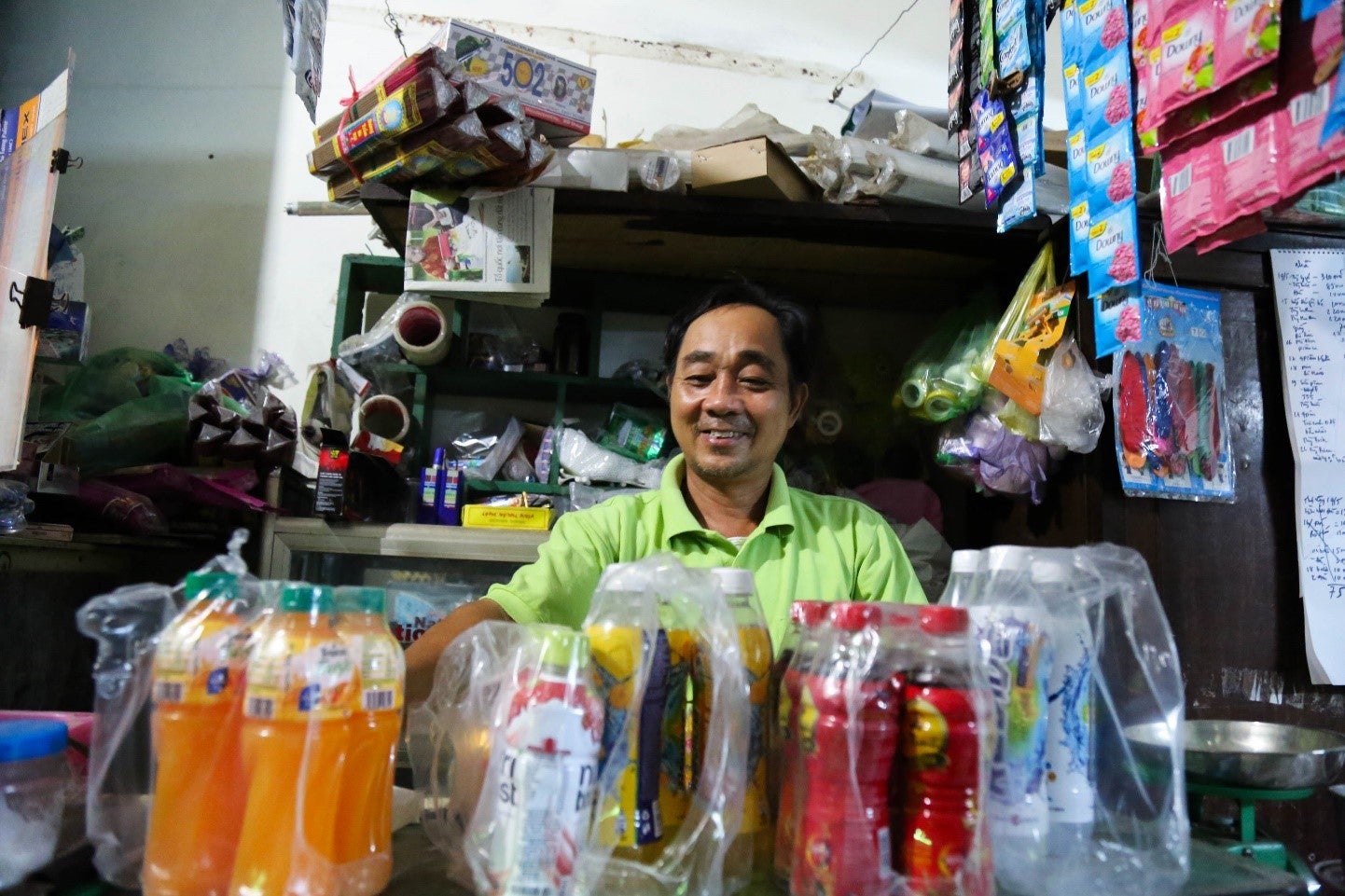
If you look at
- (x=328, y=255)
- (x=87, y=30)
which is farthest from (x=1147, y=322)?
(x=87, y=30)

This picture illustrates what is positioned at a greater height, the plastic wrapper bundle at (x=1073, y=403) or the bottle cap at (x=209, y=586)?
the plastic wrapper bundle at (x=1073, y=403)

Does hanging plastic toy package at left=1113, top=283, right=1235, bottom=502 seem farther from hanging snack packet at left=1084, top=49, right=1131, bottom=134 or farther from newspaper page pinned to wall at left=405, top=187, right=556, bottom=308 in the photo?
newspaper page pinned to wall at left=405, top=187, right=556, bottom=308

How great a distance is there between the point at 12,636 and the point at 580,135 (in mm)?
1782

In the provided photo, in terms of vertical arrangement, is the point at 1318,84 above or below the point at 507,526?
above

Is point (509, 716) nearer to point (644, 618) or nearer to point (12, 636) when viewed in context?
point (644, 618)

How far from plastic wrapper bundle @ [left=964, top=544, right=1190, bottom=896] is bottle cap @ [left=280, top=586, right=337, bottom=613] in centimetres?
63

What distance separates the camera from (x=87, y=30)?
106 inches

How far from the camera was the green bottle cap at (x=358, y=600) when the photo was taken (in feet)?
2.52

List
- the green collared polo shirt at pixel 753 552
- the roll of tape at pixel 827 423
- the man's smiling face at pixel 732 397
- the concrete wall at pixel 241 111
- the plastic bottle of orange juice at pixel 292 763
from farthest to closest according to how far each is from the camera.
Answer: the concrete wall at pixel 241 111, the roll of tape at pixel 827 423, the man's smiling face at pixel 732 397, the green collared polo shirt at pixel 753 552, the plastic bottle of orange juice at pixel 292 763

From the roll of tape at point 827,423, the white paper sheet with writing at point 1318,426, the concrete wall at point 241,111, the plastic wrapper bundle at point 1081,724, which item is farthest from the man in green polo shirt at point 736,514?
the concrete wall at point 241,111

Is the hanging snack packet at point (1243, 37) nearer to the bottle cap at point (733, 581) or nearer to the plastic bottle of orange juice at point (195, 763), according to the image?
the bottle cap at point (733, 581)

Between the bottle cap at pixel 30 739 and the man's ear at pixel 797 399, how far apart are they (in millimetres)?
1411

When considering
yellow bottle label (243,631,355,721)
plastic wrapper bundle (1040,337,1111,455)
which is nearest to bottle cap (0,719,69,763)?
yellow bottle label (243,631,355,721)

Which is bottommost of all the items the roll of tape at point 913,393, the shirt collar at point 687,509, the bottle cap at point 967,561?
the bottle cap at point 967,561
